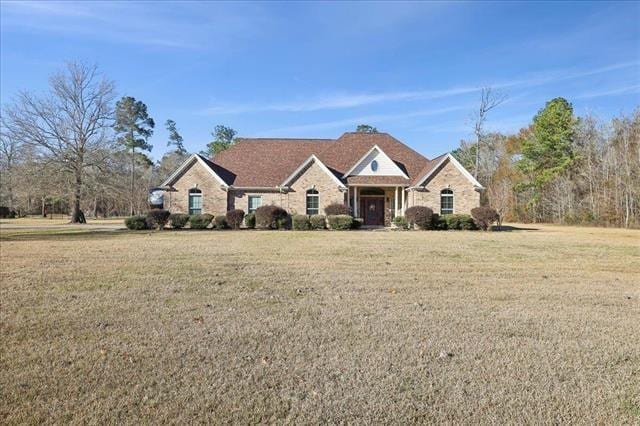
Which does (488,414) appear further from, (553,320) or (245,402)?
(553,320)

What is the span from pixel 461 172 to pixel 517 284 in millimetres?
20727

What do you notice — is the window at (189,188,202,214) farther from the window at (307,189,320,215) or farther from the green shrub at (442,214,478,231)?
the green shrub at (442,214,478,231)

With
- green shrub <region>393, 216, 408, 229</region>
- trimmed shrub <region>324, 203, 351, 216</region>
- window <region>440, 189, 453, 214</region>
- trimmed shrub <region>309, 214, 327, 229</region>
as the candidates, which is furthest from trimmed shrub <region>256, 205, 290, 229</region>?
window <region>440, 189, 453, 214</region>

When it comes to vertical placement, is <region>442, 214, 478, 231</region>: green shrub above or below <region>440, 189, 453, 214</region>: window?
below

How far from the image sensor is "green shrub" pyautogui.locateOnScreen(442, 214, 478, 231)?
987 inches

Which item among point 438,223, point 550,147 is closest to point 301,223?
point 438,223

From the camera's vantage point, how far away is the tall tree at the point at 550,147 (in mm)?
40656

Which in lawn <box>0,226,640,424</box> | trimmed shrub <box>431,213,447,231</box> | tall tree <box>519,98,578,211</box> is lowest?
lawn <box>0,226,640,424</box>

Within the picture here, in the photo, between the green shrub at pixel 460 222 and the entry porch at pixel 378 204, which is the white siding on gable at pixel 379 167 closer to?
the entry porch at pixel 378 204

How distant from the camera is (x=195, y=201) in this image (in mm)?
28812

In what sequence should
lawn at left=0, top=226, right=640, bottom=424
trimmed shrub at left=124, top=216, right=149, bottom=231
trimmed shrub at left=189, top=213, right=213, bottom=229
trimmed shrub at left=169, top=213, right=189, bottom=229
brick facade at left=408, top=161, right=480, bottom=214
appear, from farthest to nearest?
brick facade at left=408, top=161, right=480, bottom=214, trimmed shrub at left=169, top=213, right=189, bottom=229, trimmed shrub at left=189, top=213, right=213, bottom=229, trimmed shrub at left=124, top=216, right=149, bottom=231, lawn at left=0, top=226, right=640, bottom=424

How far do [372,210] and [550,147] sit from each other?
23.0m

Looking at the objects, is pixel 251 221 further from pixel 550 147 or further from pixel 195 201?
pixel 550 147

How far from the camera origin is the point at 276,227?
25.6 meters
